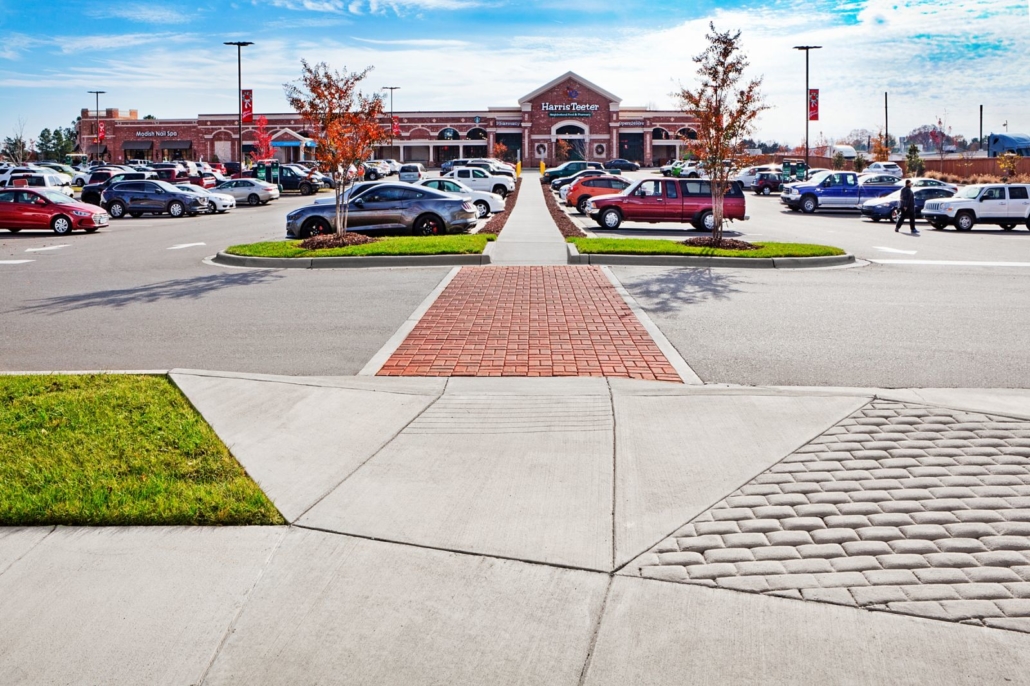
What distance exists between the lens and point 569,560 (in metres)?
4.90

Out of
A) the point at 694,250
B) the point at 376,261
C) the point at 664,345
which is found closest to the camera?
the point at 664,345

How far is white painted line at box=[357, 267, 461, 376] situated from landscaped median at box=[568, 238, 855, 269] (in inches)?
168

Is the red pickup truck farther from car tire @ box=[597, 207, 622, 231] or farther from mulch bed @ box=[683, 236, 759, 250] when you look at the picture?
mulch bed @ box=[683, 236, 759, 250]

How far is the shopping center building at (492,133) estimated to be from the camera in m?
88.7

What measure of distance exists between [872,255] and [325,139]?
42.0ft

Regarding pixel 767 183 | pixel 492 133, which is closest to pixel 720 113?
pixel 767 183

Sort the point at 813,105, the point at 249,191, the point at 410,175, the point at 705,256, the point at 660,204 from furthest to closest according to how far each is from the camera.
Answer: the point at 813,105 < the point at 410,175 < the point at 249,191 < the point at 660,204 < the point at 705,256

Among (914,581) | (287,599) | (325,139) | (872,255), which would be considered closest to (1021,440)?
(914,581)

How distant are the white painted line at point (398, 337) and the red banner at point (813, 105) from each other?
183 feet

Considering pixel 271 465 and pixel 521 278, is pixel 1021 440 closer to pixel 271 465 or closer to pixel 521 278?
pixel 271 465

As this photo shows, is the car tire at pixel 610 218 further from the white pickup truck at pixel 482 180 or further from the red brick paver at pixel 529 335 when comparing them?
the white pickup truck at pixel 482 180

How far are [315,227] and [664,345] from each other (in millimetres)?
14514

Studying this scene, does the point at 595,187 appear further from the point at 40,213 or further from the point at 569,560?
the point at 569,560

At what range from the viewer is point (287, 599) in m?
4.51
